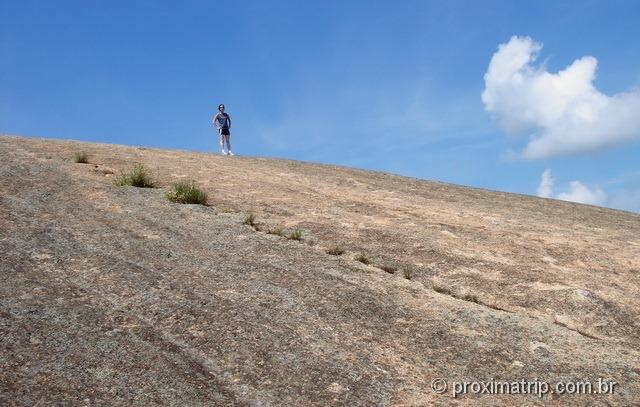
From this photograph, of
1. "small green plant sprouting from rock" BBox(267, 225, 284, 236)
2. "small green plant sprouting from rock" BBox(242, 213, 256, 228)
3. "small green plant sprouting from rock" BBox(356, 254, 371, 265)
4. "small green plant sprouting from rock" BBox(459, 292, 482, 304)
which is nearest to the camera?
"small green plant sprouting from rock" BBox(459, 292, 482, 304)

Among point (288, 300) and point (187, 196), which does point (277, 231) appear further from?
point (288, 300)

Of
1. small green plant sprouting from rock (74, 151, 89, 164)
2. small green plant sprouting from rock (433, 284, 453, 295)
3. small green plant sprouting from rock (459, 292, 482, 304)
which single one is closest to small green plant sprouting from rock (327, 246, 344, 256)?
small green plant sprouting from rock (433, 284, 453, 295)

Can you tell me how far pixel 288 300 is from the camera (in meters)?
7.31

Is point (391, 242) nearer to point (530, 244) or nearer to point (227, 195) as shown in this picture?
point (530, 244)

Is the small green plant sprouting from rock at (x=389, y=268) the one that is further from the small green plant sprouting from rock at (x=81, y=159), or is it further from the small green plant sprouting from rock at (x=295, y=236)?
the small green plant sprouting from rock at (x=81, y=159)

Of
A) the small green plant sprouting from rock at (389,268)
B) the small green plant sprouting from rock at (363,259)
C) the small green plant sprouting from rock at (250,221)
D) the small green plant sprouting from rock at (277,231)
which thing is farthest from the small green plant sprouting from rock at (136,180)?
the small green plant sprouting from rock at (389,268)

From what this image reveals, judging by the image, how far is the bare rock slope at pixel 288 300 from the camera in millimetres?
5504

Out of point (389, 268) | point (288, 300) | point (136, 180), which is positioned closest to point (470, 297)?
point (389, 268)

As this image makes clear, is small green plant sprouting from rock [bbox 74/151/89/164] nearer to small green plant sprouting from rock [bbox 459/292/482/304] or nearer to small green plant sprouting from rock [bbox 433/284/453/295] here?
small green plant sprouting from rock [bbox 433/284/453/295]

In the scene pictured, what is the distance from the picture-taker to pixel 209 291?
7.34 metres

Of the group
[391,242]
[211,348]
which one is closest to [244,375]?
[211,348]

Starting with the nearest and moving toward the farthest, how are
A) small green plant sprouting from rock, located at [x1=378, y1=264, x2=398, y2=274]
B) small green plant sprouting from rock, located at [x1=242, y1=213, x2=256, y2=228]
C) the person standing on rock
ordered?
1. small green plant sprouting from rock, located at [x1=378, y1=264, x2=398, y2=274]
2. small green plant sprouting from rock, located at [x1=242, y1=213, x2=256, y2=228]
3. the person standing on rock

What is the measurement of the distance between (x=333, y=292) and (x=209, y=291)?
173 cm

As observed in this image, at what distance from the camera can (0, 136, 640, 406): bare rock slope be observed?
5.50m
